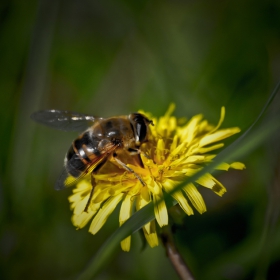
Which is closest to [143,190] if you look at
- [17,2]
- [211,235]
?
[211,235]

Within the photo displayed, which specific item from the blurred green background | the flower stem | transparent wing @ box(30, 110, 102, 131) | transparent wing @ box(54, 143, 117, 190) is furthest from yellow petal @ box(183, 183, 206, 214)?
transparent wing @ box(30, 110, 102, 131)

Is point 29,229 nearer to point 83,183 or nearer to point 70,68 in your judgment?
point 83,183

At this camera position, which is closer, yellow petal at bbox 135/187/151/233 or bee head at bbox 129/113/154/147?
yellow petal at bbox 135/187/151/233

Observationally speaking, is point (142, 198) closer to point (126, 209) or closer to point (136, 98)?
point (126, 209)

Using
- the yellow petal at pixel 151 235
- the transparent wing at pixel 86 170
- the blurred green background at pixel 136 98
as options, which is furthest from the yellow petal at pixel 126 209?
the blurred green background at pixel 136 98

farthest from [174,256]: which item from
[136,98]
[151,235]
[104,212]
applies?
[136,98]

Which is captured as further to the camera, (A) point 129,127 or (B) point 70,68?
(B) point 70,68

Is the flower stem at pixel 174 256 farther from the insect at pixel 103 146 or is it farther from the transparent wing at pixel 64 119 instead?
the transparent wing at pixel 64 119

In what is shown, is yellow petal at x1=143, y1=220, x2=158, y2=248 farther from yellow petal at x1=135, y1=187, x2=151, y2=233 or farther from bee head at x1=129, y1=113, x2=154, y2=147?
Result: bee head at x1=129, y1=113, x2=154, y2=147
